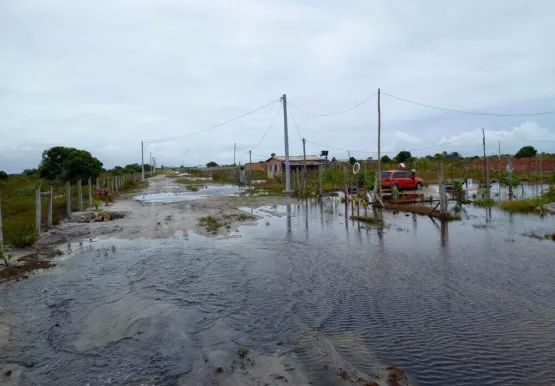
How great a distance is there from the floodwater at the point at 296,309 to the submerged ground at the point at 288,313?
3cm

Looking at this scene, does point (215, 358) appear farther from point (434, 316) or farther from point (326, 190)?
point (326, 190)

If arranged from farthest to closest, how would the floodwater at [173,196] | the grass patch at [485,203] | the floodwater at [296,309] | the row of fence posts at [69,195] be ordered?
1. the floodwater at [173,196]
2. the grass patch at [485,203]
3. the row of fence posts at [69,195]
4. the floodwater at [296,309]

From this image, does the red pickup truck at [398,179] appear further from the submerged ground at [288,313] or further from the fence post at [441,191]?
the submerged ground at [288,313]

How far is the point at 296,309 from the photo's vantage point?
285 inches

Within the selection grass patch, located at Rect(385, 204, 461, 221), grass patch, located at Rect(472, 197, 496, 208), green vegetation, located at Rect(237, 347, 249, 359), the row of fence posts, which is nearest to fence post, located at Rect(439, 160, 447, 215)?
grass patch, located at Rect(385, 204, 461, 221)

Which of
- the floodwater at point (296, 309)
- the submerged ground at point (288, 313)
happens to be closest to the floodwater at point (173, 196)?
the submerged ground at point (288, 313)

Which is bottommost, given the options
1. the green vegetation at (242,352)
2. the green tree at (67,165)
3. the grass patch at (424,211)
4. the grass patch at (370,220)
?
the green vegetation at (242,352)

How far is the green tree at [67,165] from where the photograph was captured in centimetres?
3117

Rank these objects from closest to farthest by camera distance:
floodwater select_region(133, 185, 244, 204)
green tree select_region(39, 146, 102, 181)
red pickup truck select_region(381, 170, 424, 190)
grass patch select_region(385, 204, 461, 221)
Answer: grass patch select_region(385, 204, 461, 221) < floodwater select_region(133, 185, 244, 204) < red pickup truck select_region(381, 170, 424, 190) < green tree select_region(39, 146, 102, 181)

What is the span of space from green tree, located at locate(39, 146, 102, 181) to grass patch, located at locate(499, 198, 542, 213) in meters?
27.0

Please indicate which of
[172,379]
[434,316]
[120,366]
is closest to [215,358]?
[172,379]

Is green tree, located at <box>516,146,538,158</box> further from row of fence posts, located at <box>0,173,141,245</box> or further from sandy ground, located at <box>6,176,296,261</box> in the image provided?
row of fence posts, located at <box>0,173,141,245</box>

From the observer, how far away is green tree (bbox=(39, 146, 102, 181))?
3117 centimetres

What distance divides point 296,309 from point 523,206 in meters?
15.7
